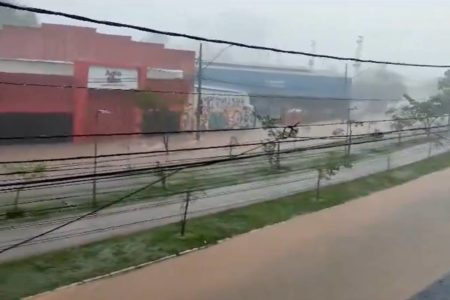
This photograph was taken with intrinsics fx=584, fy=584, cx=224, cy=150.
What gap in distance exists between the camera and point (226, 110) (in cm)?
492

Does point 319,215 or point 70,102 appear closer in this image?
point 70,102

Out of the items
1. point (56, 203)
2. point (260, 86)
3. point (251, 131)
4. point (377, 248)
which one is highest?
point (260, 86)

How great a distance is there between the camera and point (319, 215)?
4.78m

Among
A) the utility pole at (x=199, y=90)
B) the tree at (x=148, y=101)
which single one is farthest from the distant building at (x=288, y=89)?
the tree at (x=148, y=101)

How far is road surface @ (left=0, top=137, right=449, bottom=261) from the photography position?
3480 mm

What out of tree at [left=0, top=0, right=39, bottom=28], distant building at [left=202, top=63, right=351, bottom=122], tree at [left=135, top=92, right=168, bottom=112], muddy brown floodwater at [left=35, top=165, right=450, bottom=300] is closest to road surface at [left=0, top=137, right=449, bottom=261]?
muddy brown floodwater at [left=35, top=165, right=450, bottom=300]

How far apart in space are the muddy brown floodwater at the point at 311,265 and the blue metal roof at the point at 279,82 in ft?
3.76

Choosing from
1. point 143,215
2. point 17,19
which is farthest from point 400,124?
point 17,19

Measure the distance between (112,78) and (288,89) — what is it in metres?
2.00

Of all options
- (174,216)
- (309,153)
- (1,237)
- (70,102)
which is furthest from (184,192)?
(309,153)

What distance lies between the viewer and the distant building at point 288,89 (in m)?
5.12

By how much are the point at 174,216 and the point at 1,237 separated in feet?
4.11

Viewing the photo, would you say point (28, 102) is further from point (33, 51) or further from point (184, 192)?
point (184, 192)

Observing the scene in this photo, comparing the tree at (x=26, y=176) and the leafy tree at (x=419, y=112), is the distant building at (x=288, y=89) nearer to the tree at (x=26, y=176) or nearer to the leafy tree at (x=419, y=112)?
the leafy tree at (x=419, y=112)
